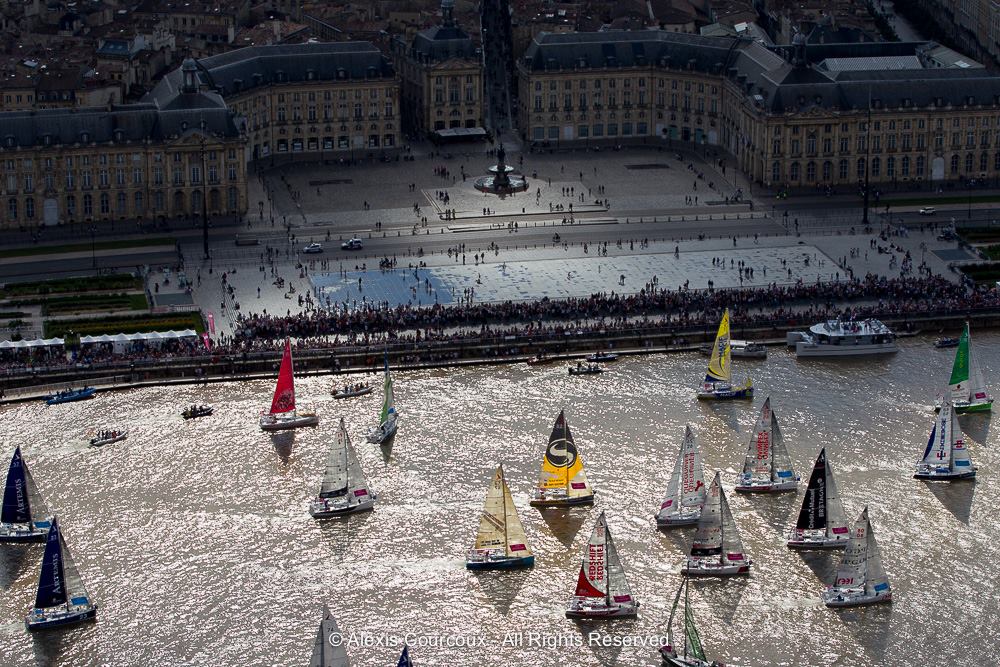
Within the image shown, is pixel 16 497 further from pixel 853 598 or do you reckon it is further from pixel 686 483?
pixel 853 598

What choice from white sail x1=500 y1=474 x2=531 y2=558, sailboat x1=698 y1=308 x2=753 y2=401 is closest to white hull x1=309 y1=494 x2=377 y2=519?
white sail x1=500 y1=474 x2=531 y2=558

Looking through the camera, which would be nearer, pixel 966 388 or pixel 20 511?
pixel 20 511

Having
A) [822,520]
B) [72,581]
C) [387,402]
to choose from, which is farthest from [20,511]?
[822,520]

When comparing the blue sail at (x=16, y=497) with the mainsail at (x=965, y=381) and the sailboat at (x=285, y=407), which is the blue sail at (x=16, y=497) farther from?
the mainsail at (x=965, y=381)

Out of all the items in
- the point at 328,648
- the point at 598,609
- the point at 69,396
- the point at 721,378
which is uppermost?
the point at 328,648

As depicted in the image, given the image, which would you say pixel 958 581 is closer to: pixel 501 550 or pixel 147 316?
pixel 501 550

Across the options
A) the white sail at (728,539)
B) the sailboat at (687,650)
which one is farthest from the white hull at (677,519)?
the sailboat at (687,650)
